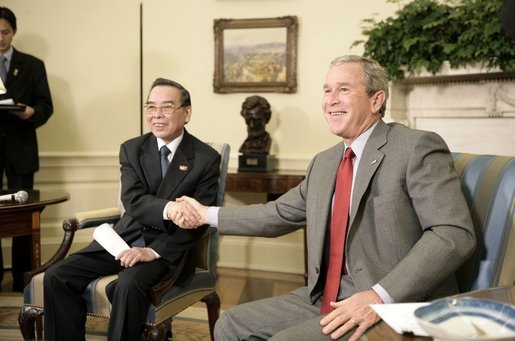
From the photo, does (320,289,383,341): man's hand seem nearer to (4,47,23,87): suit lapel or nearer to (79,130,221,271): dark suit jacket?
(79,130,221,271): dark suit jacket

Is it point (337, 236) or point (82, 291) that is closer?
point (337, 236)

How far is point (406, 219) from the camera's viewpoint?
1.69m

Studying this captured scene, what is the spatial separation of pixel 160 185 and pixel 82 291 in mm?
632

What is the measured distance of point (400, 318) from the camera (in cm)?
113

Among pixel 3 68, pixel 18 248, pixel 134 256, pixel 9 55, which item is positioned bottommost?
pixel 18 248

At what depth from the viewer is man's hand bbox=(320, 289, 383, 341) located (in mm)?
1425

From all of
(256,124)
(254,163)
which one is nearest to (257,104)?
(256,124)

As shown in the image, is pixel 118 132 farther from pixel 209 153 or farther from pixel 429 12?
pixel 429 12

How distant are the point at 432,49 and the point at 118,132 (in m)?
2.93

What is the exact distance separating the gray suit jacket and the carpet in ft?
4.91

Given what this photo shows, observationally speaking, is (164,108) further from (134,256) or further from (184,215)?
(134,256)

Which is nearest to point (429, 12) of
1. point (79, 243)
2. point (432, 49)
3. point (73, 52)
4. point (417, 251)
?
point (432, 49)

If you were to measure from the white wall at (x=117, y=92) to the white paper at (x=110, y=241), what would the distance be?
2.35 meters

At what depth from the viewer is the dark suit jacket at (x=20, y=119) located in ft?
13.3
